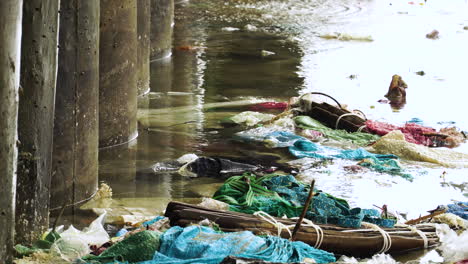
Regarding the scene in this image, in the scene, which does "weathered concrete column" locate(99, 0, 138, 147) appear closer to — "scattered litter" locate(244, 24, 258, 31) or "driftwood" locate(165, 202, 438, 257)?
"driftwood" locate(165, 202, 438, 257)

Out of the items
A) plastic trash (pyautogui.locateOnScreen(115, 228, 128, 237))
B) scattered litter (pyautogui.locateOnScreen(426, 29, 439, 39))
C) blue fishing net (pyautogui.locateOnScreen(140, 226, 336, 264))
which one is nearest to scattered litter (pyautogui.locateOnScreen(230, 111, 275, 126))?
plastic trash (pyautogui.locateOnScreen(115, 228, 128, 237))

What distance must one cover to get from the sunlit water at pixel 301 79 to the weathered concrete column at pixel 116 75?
25 centimetres

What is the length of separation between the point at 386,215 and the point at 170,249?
6.46ft

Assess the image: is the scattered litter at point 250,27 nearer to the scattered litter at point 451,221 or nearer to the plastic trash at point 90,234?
the scattered litter at point 451,221

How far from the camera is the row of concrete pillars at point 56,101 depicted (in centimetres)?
567

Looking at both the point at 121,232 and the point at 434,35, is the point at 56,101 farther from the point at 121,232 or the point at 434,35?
the point at 434,35

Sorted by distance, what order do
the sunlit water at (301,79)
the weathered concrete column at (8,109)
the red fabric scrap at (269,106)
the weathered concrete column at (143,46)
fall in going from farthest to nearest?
1. the weathered concrete column at (143,46)
2. the red fabric scrap at (269,106)
3. the sunlit water at (301,79)
4. the weathered concrete column at (8,109)

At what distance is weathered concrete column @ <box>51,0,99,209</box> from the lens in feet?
24.6

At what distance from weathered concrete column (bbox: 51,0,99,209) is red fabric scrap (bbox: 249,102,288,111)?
396 cm

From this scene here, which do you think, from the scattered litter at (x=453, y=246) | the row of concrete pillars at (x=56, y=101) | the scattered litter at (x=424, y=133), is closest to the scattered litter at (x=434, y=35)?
the scattered litter at (x=424, y=133)

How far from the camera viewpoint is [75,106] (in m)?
7.68

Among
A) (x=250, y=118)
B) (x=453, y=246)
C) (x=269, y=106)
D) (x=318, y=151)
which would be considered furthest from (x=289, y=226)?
(x=269, y=106)

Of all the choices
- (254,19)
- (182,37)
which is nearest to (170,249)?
(182,37)

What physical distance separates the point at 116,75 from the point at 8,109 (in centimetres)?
400
